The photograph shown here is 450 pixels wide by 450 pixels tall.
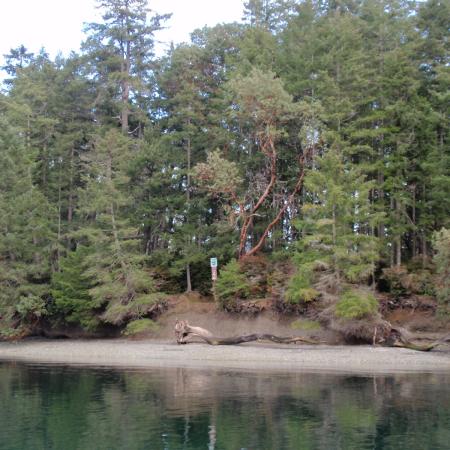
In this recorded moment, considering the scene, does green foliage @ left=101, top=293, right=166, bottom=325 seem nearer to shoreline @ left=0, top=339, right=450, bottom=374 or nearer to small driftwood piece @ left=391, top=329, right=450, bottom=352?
shoreline @ left=0, top=339, right=450, bottom=374

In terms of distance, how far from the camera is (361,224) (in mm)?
32625

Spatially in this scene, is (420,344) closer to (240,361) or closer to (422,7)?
(240,361)

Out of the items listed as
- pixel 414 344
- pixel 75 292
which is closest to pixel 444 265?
pixel 414 344

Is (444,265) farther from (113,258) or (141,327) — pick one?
(113,258)

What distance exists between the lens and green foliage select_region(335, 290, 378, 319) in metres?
28.0

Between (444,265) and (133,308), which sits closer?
(444,265)

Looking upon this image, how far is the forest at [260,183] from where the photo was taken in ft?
106

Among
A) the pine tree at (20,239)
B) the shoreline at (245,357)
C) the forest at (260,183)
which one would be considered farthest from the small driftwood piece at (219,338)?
the pine tree at (20,239)

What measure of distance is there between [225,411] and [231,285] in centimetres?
1905

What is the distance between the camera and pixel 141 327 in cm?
3556

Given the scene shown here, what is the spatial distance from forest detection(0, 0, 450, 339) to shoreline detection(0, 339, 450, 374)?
2.11 meters

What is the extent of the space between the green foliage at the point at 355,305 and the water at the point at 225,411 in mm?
5864

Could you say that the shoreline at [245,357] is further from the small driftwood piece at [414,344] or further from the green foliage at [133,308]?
the green foliage at [133,308]

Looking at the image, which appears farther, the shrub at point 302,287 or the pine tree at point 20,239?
the pine tree at point 20,239
